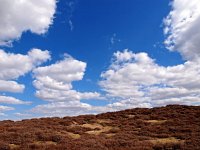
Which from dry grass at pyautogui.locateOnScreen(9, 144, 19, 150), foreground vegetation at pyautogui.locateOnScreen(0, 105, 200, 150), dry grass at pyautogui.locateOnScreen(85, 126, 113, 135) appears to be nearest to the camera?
dry grass at pyautogui.locateOnScreen(9, 144, 19, 150)

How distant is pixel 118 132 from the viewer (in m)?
28.2

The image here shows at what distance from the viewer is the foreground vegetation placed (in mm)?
22188

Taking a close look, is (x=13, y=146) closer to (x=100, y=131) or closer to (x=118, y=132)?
(x=100, y=131)

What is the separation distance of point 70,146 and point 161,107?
19252 mm

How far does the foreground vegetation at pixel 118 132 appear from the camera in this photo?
2219 centimetres

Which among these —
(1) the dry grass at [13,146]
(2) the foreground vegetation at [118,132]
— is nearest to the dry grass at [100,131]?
(2) the foreground vegetation at [118,132]

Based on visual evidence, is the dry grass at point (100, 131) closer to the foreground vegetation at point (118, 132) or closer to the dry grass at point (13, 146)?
the foreground vegetation at point (118, 132)

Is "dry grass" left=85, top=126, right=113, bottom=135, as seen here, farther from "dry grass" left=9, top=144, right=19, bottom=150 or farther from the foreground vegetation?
"dry grass" left=9, top=144, right=19, bottom=150

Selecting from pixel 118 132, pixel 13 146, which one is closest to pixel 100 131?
pixel 118 132

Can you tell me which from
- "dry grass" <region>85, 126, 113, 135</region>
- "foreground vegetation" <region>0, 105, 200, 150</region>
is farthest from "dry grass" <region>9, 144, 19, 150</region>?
"dry grass" <region>85, 126, 113, 135</region>

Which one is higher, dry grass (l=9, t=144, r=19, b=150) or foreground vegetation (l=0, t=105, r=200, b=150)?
foreground vegetation (l=0, t=105, r=200, b=150)

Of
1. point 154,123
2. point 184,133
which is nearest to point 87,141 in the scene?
point 184,133

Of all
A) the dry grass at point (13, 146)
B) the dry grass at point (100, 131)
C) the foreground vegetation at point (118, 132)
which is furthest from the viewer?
the dry grass at point (100, 131)

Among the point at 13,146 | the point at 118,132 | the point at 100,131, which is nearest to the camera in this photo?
the point at 13,146
